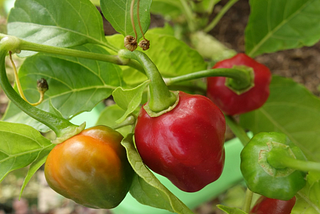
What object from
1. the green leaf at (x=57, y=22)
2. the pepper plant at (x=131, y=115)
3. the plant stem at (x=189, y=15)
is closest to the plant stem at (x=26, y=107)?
the pepper plant at (x=131, y=115)

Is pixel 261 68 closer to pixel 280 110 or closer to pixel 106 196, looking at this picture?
pixel 280 110

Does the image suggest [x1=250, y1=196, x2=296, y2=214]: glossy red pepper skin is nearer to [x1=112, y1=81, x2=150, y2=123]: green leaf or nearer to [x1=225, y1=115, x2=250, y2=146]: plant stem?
[x1=225, y1=115, x2=250, y2=146]: plant stem

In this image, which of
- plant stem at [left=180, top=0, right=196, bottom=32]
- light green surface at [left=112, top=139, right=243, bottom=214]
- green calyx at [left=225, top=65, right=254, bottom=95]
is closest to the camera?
green calyx at [left=225, top=65, right=254, bottom=95]

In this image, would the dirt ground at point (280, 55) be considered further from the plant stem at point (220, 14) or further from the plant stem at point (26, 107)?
the plant stem at point (26, 107)

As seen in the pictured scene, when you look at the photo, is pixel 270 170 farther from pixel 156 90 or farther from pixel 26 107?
pixel 26 107

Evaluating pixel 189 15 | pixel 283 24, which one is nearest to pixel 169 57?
pixel 283 24

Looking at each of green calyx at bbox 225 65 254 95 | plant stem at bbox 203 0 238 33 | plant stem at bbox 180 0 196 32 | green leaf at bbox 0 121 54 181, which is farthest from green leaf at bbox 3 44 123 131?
plant stem at bbox 203 0 238 33
